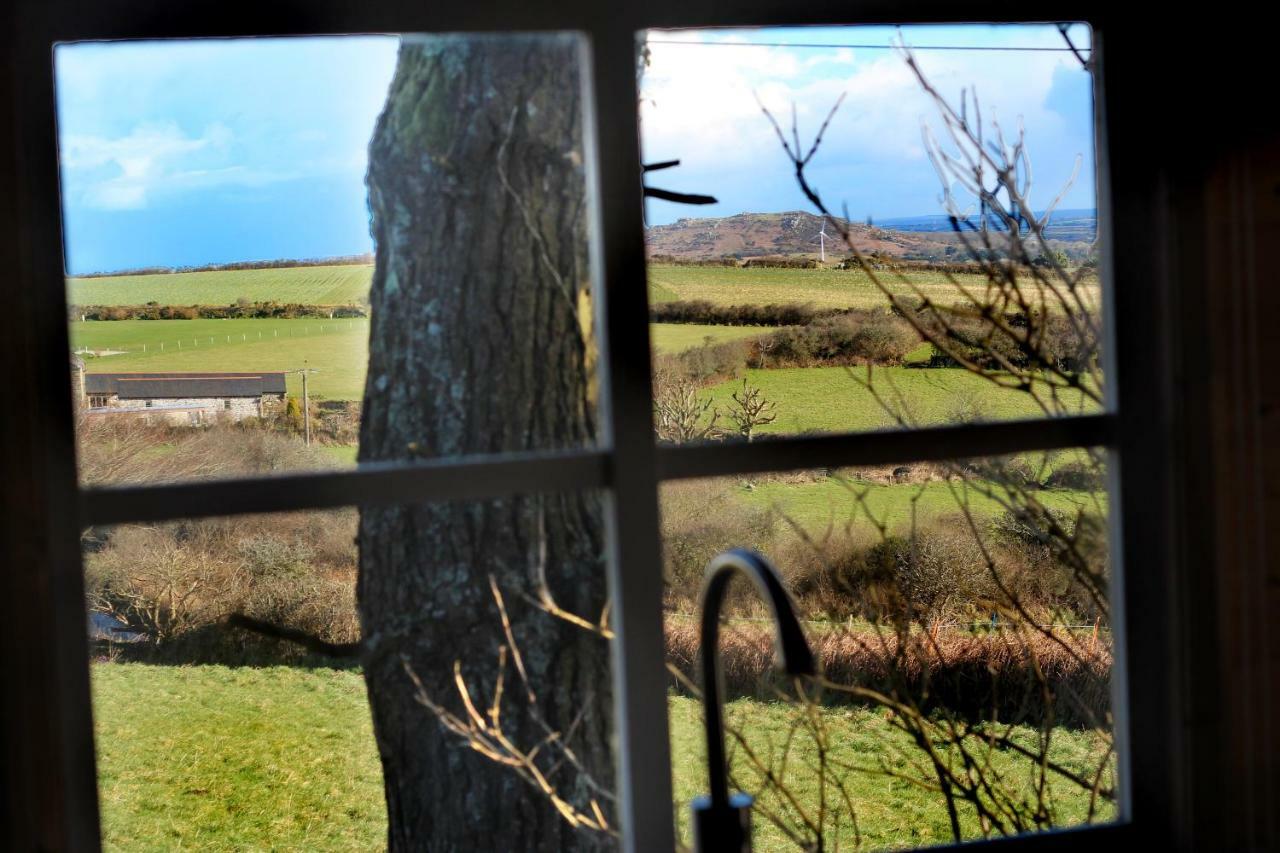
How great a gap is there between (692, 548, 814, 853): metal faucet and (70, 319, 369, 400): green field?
2.26 ft

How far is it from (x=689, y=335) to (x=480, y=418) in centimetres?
38

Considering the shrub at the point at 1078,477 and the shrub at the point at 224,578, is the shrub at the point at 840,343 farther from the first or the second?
the shrub at the point at 224,578

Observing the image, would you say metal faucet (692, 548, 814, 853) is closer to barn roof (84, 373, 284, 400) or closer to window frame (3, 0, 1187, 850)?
window frame (3, 0, 1187, 850)

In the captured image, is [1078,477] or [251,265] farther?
[1078,477]

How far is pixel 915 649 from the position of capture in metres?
2.05

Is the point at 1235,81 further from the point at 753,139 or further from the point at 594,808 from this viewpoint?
the point at 594,808

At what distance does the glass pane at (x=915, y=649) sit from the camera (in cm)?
197

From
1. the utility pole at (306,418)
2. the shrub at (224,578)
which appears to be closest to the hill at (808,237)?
the utility pole at (306,418)

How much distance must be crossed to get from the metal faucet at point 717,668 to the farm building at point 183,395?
0.76 m

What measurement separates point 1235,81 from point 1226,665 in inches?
34.8

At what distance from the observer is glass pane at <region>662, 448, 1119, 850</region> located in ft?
6.46

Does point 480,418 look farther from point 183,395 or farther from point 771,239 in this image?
point 771,239

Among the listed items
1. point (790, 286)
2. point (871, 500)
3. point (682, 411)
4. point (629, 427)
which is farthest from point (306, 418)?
point (871, 500)

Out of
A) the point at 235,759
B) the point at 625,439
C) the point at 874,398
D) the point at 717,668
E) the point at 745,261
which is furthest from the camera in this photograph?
the point at 874,398
